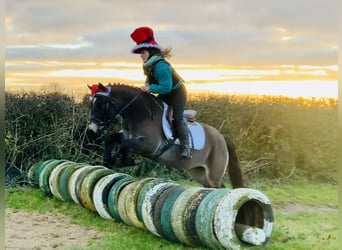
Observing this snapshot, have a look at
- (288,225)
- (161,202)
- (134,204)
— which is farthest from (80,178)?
(288,225)

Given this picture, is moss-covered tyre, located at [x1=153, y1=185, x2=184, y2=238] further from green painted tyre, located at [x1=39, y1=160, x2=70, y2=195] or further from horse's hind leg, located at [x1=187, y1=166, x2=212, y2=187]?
green painted tyre, located at [x1=39, y1=160, x2=70, y2=195]

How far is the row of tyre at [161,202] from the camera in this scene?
1586 mm

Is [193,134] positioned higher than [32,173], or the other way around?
[193,134]

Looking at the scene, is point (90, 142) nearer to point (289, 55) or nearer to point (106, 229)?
point (106, 229)

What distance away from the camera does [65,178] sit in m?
2.15

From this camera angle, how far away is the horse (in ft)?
5.87

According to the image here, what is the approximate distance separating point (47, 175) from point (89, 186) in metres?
0.19

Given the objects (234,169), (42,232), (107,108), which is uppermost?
(107,108)

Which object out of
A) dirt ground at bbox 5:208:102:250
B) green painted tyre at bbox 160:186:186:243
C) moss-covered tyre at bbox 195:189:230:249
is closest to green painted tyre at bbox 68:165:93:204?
dirt ground at bbox 5:208:102:250

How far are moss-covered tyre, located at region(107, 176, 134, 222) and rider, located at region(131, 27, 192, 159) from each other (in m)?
0.35

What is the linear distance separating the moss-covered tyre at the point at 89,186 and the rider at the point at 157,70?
16.4 inches

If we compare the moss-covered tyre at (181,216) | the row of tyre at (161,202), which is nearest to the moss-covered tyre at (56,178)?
the row of tyre at (161,202)

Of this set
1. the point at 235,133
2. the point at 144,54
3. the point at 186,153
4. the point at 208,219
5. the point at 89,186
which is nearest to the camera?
the point at 208,219

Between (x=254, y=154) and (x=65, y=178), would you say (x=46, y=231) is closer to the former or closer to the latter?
(x=65, y=178)
